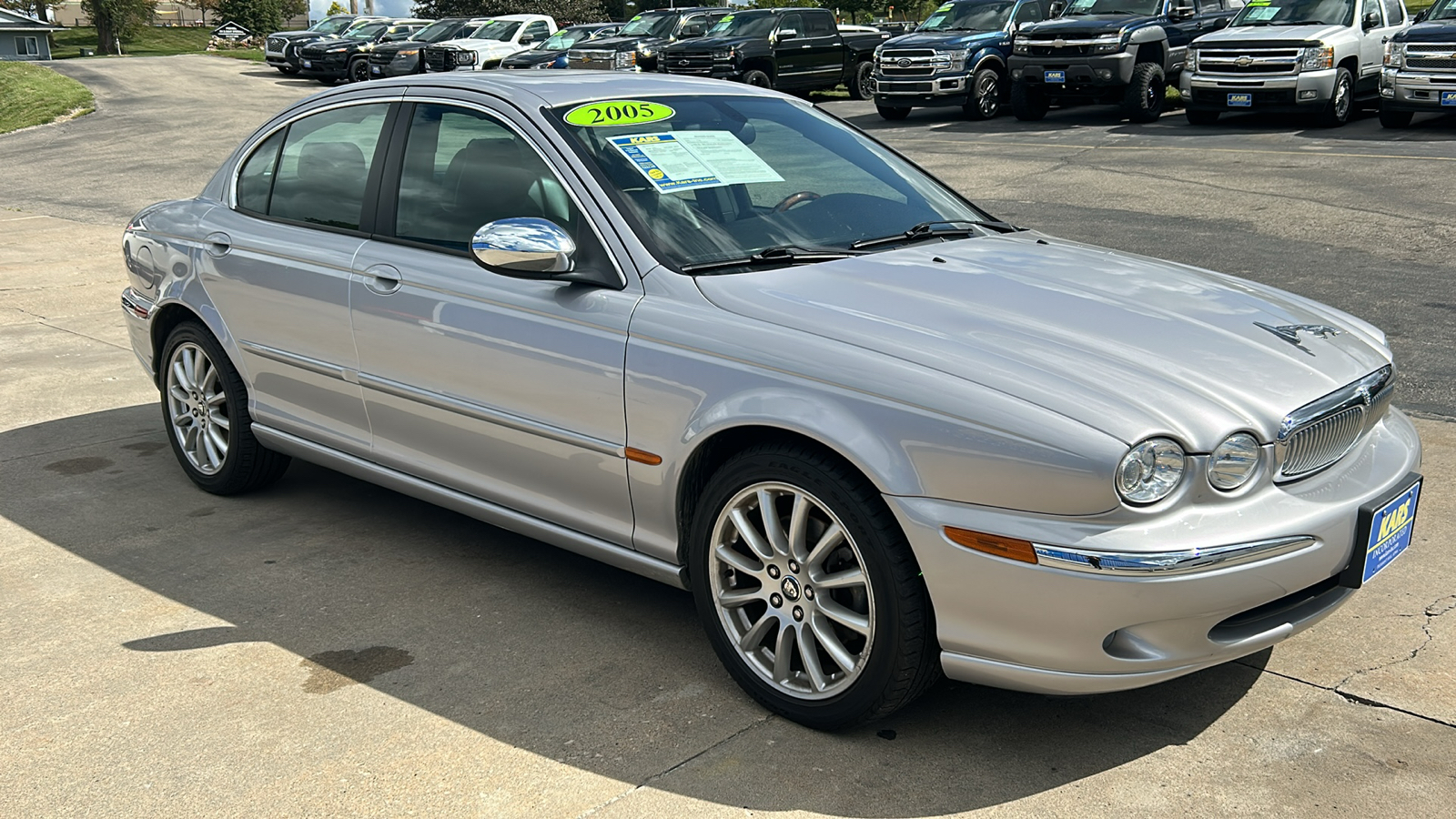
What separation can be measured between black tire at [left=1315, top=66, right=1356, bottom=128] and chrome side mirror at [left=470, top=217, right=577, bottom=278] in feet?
53.2

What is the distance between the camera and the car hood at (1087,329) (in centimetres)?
308

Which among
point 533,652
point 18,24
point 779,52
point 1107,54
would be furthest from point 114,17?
point 533,652

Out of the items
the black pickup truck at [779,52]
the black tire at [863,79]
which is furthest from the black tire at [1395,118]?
the black tire at [863,79]

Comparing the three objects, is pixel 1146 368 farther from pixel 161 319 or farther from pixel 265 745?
pixel 161 319

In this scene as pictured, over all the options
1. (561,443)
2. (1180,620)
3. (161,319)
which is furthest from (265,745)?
(161,319)

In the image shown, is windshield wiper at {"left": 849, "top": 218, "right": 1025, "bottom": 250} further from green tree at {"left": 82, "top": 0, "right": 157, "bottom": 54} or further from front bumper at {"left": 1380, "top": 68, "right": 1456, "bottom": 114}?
green tree at {"left": 82, "top": 0, "right": 157, "bottom": 54}

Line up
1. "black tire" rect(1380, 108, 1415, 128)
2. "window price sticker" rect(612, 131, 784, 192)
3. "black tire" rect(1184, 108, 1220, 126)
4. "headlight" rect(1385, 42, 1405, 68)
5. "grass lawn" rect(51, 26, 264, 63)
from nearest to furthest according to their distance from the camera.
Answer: "window price sticker" rect(612, 131, 784, 192) → "headlight" rect(1385, 42, 1405, 68) → "black tire" rect(1380, 108, 1415, 128) → "black tire" rect(1184, 108, 1220, 126) → "grass lawn" rect(51, 26, 264, 63)

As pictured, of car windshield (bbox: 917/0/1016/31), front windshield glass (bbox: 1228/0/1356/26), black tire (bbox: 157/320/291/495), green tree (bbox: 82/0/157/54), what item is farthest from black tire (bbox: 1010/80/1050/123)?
green tree (bbox: 82/0/157/54)

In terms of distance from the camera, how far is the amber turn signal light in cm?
301

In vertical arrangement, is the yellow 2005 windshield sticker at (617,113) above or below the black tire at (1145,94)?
above

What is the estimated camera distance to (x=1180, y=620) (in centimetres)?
302

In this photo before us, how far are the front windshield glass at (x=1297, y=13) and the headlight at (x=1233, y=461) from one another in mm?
16940

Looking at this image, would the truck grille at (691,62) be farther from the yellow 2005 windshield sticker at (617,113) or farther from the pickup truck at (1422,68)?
the yellow 2005 windshield sticker at (617,113)

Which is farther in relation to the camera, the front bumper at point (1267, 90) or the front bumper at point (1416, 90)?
the front bumper at point (1267, 90)
